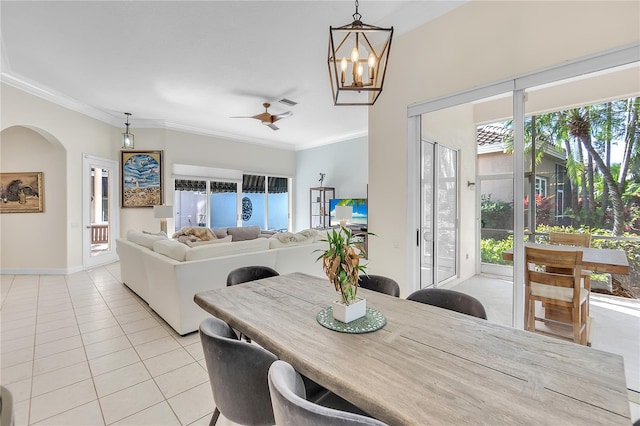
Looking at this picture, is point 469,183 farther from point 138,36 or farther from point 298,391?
point 138,36

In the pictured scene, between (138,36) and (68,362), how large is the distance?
11.2ft

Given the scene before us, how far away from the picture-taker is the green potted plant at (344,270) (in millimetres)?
1343

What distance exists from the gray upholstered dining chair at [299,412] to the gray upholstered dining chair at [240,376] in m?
0.35

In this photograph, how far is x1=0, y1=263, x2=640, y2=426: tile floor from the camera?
1861 mm

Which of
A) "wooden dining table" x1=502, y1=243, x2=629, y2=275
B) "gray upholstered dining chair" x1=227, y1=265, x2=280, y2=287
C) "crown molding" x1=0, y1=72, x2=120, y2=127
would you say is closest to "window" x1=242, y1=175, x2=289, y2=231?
"crown molding" x1=0, y1=72, x2=120, y2=127

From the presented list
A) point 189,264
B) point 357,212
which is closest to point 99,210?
point 189,264

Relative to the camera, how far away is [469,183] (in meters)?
2.92

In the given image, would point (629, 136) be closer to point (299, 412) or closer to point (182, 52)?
point (299, 412)

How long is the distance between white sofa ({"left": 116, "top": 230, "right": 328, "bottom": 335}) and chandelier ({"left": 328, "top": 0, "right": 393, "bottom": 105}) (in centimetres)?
146

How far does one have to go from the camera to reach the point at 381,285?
205 cm

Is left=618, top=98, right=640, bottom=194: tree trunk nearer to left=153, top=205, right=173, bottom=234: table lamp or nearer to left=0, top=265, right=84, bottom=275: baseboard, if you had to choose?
left=153, top=205, right=173, bottom=234: table lamp

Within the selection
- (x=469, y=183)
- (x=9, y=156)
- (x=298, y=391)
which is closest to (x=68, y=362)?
(x=298, y=391)

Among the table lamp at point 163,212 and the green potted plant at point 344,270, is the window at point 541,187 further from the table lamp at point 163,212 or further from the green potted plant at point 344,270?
the table lamp at point 163,212

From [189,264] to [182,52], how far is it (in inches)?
105
